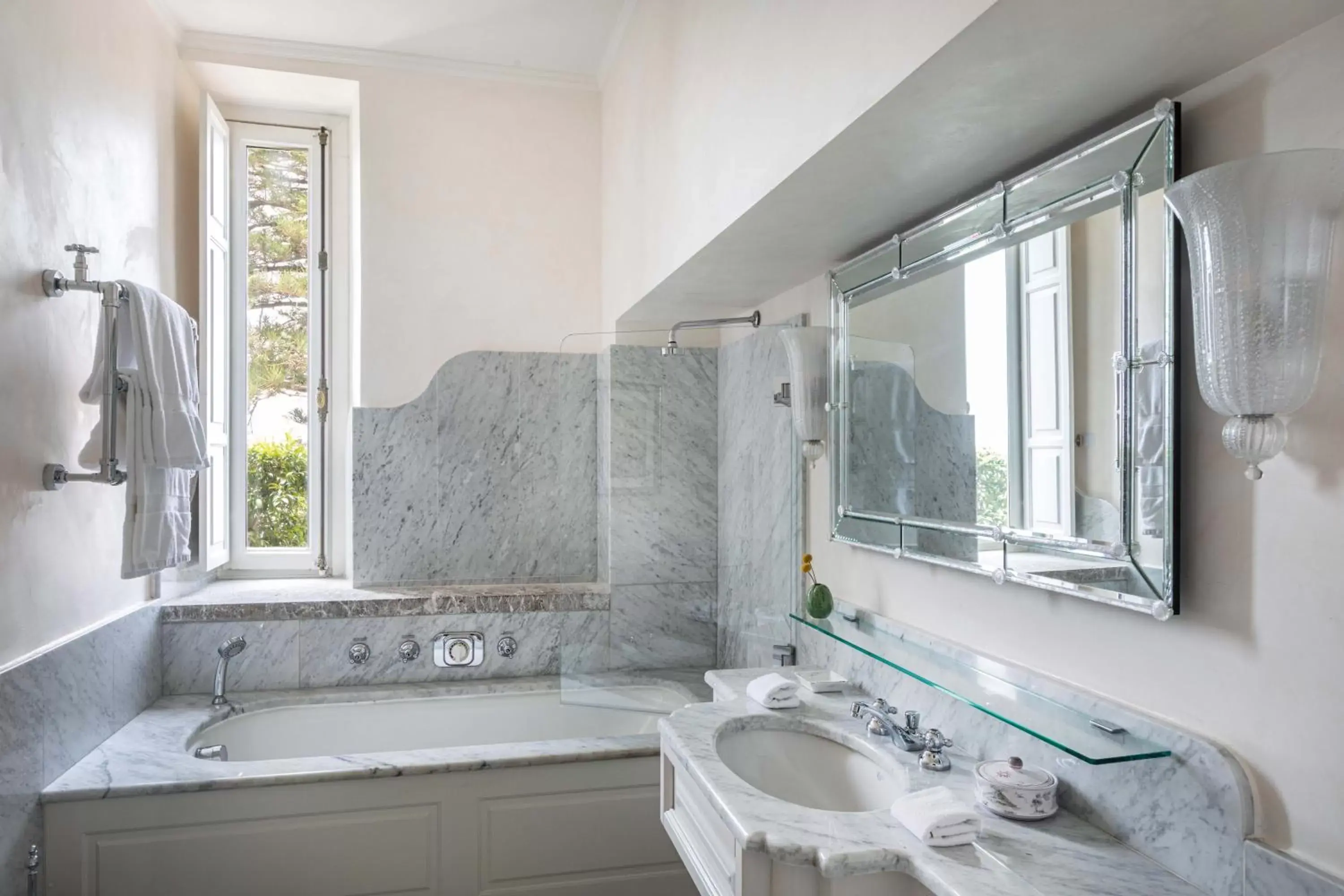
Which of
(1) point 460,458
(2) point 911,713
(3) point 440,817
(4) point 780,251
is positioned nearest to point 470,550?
(1) point 460,458

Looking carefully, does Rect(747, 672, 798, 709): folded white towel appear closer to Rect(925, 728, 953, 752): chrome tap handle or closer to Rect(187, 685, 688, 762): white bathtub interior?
Rect(925, 728, 953, 752): chrome tap handle

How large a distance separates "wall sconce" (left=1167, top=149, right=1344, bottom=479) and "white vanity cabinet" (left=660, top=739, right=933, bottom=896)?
0.78 metres

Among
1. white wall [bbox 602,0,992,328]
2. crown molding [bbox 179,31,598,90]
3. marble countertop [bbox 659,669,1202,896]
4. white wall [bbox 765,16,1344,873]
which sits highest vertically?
crown molding [bbox 179,31,598,90]

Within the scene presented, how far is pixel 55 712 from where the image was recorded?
7.24 feet

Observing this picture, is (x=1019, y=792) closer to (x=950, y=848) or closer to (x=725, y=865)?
(x=950, y=848)

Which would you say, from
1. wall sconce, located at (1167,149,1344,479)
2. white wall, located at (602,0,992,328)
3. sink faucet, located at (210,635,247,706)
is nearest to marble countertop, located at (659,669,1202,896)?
wall sconce, located at (1167,149,1344,479)

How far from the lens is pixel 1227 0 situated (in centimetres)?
96

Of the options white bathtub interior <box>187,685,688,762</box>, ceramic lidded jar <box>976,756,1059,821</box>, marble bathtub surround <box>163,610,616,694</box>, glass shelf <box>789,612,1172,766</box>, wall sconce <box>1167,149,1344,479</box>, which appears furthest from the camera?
marble bathtub surround <box>163,610,616,694</box>

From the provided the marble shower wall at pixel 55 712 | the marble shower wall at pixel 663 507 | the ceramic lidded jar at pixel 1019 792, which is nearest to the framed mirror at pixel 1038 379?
the ceramic lidded jar at pixel 1019 792

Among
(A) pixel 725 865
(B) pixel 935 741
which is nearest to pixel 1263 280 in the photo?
(B) pixel 935 741

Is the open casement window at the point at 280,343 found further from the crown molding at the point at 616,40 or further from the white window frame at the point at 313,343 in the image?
the crown molding at the point at 616,40

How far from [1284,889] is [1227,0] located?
3.36 feet

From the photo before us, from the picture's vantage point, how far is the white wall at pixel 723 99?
1.28m

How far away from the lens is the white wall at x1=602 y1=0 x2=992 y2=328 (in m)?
1.28
